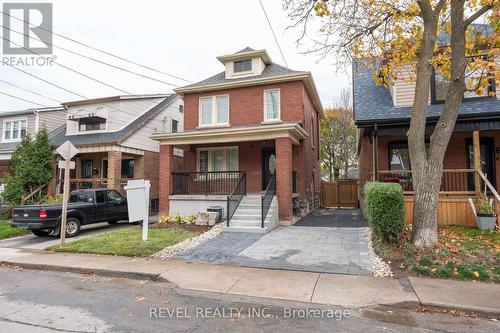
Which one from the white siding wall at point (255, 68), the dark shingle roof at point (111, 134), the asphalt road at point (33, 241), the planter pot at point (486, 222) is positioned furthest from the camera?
the dark shingle roof at point (111, 134)

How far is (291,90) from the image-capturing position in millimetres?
15414

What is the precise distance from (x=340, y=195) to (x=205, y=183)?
11148 mm

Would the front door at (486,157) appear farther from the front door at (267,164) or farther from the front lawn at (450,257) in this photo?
the front door at (267,164)

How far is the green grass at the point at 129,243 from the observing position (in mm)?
8820

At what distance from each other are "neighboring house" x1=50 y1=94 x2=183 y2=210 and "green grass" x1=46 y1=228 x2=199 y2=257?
7695 mm

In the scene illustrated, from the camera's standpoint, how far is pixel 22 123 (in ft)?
75.0

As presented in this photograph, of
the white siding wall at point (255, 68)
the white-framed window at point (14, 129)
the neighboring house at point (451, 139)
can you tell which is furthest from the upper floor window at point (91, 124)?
the neighboring house at point (451, 139)

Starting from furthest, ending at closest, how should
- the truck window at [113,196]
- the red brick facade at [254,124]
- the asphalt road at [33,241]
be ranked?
the red brick facade at [254,124], the truck window at [113,196], the asphalt road at [33,241]

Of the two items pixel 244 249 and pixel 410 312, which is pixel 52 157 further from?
pixel 410 312

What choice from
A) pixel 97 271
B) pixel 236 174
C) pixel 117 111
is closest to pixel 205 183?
pixel 236 174

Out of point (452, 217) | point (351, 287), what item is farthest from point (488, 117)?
point (351, 287)

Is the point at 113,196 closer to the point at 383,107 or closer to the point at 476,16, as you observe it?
the point at 383,107

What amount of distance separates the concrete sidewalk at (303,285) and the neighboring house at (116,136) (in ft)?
36.6

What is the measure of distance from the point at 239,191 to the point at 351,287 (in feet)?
26.7
